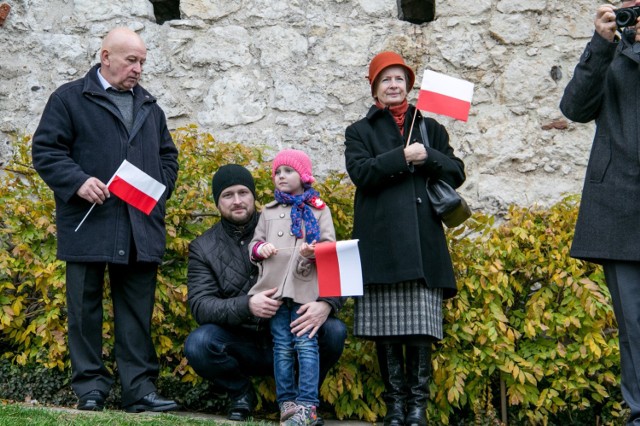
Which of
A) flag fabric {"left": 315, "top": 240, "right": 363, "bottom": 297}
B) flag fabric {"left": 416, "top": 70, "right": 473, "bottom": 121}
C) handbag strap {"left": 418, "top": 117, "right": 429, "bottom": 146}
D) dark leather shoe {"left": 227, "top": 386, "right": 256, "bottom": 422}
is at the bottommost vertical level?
dark leather shoe {"left": 227, "top": 386, "right": 256, "bottom": 422}

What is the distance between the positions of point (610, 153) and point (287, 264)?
1.60 metres

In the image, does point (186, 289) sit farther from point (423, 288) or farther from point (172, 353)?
point (423, 288)

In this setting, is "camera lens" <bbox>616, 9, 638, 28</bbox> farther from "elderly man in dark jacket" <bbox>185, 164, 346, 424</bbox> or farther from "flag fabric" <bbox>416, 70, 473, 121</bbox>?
"elderly man in dark jacket" <bbox>185, 164, 346, 424</bbox>

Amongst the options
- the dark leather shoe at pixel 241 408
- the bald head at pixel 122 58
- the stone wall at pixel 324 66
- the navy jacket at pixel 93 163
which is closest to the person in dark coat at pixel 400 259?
the dark leather shoe at pixel 241 408

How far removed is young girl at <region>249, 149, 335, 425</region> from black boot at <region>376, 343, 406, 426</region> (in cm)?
37

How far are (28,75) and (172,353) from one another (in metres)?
2.34

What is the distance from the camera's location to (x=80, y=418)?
3816mm

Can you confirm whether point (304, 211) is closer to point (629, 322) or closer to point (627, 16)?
point (629, 322)

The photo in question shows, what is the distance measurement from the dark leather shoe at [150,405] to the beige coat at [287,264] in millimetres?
668

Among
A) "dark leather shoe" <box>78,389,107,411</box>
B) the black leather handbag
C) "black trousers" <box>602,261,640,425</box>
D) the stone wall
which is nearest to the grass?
"dark leather shoe" <box>78,389,107,411</box>

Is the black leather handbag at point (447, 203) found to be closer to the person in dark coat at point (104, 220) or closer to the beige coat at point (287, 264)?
the beige coat at point (287, 264)

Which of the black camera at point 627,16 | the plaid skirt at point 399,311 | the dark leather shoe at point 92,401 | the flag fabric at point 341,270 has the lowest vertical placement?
the dark leather shoe at point 92,401

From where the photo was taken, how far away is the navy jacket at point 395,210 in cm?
435

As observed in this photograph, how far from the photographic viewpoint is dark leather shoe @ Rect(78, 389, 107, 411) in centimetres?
423
